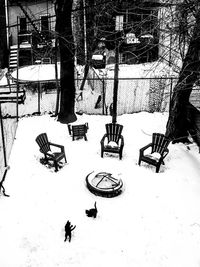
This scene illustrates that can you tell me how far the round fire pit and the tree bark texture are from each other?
493 centimetres

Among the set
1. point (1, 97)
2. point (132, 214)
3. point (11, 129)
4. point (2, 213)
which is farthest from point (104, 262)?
point (1, 97)

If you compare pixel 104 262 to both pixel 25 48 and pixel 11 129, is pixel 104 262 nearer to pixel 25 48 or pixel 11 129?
pixel 11 129

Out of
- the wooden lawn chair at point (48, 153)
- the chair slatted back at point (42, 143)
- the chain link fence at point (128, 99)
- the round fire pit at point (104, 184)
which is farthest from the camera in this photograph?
the chain link fence at point (128, 99)

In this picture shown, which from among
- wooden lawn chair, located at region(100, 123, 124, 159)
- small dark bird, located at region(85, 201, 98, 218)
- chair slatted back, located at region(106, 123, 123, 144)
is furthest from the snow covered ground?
chair slatted back, located at region(106, 123, 123, 144)

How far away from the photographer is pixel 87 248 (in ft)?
22.3

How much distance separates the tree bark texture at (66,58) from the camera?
12.2 metres

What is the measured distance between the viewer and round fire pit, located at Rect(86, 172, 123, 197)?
848 cm

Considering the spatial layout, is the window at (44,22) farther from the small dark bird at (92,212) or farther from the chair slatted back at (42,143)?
the small dark bird at (92,212)

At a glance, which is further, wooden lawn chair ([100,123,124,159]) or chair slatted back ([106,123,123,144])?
chair slatted back ([106,123,123,144])

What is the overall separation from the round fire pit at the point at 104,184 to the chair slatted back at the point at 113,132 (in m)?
2.20

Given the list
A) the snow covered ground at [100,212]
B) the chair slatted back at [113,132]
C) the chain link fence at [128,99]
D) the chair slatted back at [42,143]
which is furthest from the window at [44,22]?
the snow covered ground at [100,212]

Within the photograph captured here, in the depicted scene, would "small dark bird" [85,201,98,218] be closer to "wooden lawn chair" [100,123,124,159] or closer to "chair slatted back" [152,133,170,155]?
"wooden lawn chair" [100,123,124,159]

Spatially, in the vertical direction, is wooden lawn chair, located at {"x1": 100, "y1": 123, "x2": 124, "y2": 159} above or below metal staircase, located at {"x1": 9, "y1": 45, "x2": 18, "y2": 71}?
below

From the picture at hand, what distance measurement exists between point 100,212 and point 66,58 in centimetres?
752
